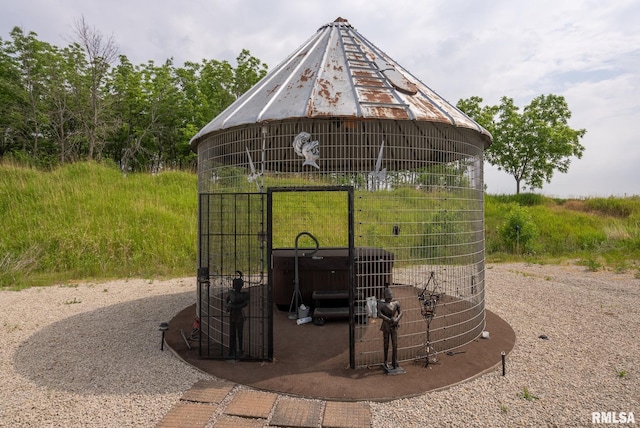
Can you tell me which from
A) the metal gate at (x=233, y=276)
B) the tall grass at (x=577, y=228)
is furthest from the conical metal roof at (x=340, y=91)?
the tall grass at (x=577, y=228)

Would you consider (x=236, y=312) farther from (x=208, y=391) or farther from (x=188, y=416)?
(x=188, y=416)

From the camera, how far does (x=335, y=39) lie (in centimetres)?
685

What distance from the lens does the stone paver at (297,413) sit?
12.5 ft

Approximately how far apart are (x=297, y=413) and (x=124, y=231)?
11.9 m

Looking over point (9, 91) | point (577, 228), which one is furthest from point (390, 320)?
point (9, 91)

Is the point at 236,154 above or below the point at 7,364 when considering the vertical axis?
above

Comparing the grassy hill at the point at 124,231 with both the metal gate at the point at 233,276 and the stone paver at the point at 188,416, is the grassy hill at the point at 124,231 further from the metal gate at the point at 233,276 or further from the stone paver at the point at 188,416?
the stone paver at the point at 188,416

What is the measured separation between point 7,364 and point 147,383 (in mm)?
2446

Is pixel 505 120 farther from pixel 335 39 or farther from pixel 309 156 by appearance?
pixel 309 156

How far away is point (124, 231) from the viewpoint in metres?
13.7

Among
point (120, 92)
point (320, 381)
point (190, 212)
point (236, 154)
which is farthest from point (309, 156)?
point (120, 92)

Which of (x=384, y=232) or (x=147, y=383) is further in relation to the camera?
(x=384, y=232)

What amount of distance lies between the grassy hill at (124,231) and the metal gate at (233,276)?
677 centimetres
